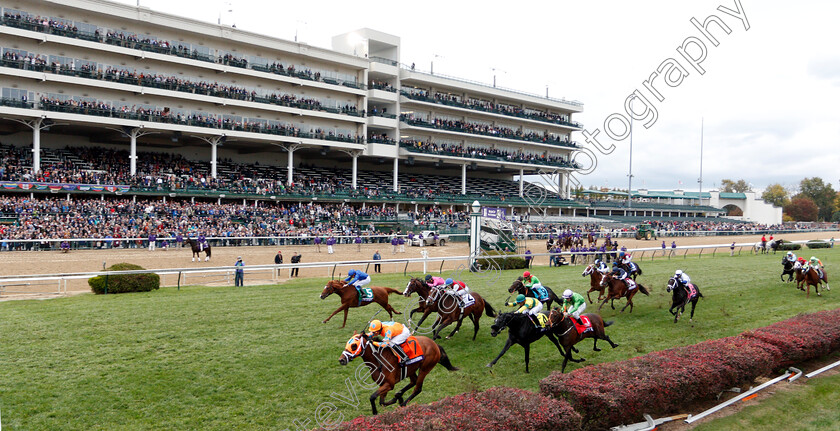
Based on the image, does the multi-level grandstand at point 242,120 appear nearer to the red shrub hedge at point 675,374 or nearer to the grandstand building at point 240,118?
the grandstand building at point 240,118

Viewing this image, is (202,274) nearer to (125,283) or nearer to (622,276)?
(125,283)

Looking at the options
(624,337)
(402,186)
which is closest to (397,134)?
(402,186)

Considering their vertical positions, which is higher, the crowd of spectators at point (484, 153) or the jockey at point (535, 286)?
the crowd of spectators at point (484, 153)

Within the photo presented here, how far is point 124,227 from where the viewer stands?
24922 mm

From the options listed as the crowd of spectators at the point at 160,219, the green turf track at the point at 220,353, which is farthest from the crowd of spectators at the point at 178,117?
the green turf track at the point at 220,353

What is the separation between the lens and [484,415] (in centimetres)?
500

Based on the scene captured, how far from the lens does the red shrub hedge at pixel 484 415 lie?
4723 mm

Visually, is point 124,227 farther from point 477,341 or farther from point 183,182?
point 477,341

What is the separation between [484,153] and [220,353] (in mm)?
44881

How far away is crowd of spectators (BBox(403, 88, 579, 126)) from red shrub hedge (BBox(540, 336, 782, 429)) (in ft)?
135

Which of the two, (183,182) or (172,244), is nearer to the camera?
(172,244)

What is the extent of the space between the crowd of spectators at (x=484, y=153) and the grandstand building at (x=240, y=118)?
151 mm

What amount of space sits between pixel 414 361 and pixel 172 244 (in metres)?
22.2

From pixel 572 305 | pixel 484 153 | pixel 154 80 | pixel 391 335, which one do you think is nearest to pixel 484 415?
pixel 391 335
